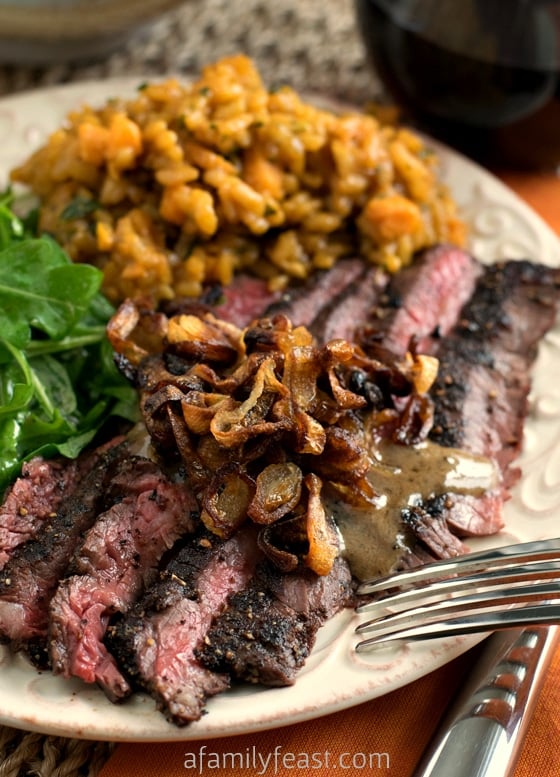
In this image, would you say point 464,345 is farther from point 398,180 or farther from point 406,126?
point 406,126

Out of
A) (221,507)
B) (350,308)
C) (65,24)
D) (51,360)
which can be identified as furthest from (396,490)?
(65,24)

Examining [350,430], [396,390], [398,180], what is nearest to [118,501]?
[350,430]

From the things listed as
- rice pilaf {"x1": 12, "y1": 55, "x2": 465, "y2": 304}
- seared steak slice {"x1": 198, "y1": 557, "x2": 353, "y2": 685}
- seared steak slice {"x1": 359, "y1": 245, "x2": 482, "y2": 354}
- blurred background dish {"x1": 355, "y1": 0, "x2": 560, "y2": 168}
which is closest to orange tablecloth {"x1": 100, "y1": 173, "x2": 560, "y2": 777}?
seared steak slice {"x1": 198, "y1": 557, "x2": 353, "y2": 685}

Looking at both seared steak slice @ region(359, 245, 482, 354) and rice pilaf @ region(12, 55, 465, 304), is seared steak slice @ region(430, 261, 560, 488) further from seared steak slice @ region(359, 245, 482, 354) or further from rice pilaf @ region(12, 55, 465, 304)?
rice pilaf @ region(12, 55, 465, 304)

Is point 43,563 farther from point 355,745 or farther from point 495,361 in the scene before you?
point 495,361

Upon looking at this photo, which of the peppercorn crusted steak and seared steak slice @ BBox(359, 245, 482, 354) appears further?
seared steak slice @ BBox(359, 245, 482, 354)

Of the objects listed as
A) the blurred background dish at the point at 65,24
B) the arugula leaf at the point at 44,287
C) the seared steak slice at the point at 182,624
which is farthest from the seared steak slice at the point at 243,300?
the blurred background dish at the point at 65,24

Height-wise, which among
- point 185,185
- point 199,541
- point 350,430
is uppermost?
point 185,185
